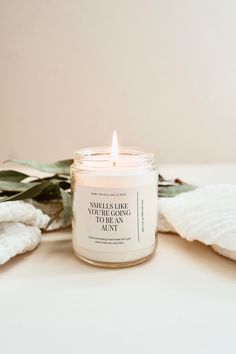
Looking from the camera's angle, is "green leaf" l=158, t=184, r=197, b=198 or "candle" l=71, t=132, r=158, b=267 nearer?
"candle" l=71, t=132, r=158, b=267

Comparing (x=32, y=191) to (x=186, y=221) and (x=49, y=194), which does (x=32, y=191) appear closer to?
(x=49, y=194)

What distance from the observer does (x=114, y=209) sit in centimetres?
30

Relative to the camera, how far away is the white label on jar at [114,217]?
0.98 ft

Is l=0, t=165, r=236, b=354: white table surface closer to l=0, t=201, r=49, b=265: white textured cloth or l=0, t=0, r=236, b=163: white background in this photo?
l=0, t=201, r=49, b=265: white textured cloth

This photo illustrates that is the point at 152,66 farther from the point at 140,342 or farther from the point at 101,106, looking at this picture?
the point at 140,342

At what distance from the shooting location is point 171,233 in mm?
401

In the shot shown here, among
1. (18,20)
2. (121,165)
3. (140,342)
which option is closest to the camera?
(140,342)

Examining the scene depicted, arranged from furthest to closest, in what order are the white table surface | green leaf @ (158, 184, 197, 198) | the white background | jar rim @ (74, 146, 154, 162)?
the white background, green leaf @ (158, 184, 197, 198), jar rim @ (74, 146, 154, 162), the white table surface

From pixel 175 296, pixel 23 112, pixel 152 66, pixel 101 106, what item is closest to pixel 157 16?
pixel 152 66

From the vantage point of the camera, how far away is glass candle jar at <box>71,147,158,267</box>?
30cm

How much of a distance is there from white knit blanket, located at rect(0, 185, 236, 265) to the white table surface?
20 millimetres

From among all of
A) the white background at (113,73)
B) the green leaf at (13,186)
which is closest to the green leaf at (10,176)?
the green leaf at (13,186)

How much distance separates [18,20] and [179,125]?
0.40 m

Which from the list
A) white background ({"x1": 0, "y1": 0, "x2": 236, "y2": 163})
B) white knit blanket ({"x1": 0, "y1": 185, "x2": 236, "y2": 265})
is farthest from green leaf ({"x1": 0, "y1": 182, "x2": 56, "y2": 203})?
white background ({"x1": 0, "y1": 0, "x2": 236, "y2": 163})
